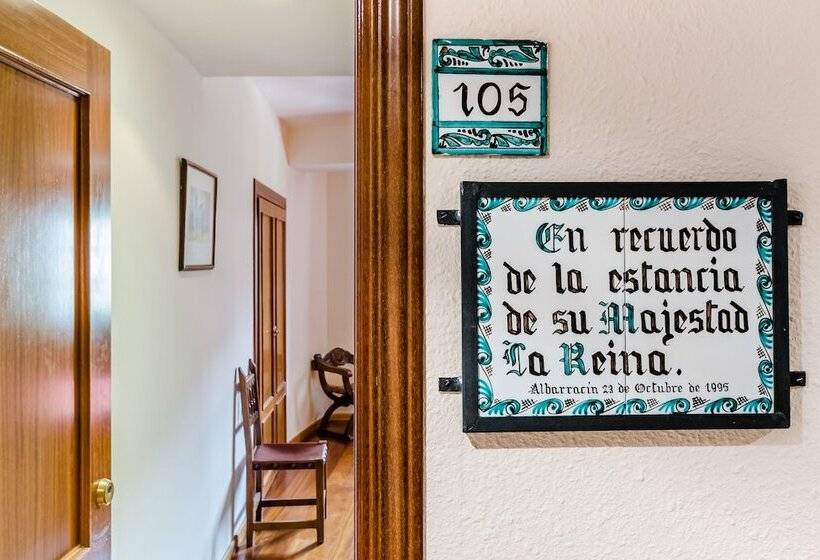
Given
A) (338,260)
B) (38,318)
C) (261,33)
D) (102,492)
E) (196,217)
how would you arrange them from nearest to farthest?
(38,318), (102,492), (261,33), (196,217), (338,260)

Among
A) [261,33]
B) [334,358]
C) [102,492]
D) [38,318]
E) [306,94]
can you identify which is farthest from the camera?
[334,358]

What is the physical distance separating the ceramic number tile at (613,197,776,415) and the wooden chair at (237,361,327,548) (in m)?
2.57

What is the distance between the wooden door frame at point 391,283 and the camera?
21.9 inches

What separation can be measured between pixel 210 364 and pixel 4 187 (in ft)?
5.90

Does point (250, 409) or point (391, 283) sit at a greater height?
point (391, 283)

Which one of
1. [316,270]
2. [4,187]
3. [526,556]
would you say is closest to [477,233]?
[526,556]

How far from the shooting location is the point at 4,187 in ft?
2.86

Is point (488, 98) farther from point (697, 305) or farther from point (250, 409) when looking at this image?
point (250, 409)

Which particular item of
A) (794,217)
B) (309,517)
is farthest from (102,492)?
(309,517)

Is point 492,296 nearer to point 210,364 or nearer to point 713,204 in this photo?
point 713,204

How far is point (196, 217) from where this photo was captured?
2311 millimetres

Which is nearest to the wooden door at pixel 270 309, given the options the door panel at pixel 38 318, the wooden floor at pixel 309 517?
the wooden floor at pixel 309 517

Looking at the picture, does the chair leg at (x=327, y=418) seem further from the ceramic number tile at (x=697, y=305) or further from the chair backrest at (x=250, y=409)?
the ceramic number tile at (x=697, y=305)

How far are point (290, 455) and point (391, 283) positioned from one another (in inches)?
104
